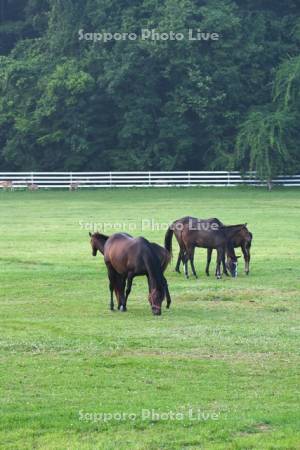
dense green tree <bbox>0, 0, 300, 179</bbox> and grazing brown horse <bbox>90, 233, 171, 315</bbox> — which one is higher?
dense green tree <bbox>0, 0, 300, 179</bbox>

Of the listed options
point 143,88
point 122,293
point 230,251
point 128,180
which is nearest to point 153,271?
point 122,293

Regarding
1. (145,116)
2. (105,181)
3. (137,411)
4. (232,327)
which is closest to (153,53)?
(145,116)

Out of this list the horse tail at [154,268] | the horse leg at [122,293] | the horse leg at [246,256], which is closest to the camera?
the horse tail at [154,268]

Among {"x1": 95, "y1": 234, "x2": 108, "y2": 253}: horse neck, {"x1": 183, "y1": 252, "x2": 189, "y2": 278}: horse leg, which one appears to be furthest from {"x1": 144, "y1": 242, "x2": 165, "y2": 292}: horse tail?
{"x1": 183, "y1": 252, "x2": 189, "y2": 278}: horse leg

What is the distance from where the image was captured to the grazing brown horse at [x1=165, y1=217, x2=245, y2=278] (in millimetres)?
22109

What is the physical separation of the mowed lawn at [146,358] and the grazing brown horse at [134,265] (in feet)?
1.10

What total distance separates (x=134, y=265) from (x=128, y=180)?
142 ft

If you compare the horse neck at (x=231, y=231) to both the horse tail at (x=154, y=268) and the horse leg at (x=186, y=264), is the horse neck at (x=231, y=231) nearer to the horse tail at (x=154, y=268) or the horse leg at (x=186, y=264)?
the horse leg at (x=186, y=264)

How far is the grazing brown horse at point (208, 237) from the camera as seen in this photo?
2211 centimetres

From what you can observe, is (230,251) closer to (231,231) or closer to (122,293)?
(231,231)

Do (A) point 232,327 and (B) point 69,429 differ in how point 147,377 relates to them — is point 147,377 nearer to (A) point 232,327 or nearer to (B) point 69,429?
(B) point 69,429

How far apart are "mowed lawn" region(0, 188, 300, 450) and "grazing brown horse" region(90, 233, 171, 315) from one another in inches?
13.2

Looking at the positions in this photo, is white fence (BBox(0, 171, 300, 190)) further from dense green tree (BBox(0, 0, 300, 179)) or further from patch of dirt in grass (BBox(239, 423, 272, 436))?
patch of dirt in grass (BBox(239, 423, 272, 436))

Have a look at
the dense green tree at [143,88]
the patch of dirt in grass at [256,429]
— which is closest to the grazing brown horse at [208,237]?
the patch of dirt in grass at [256,429]
